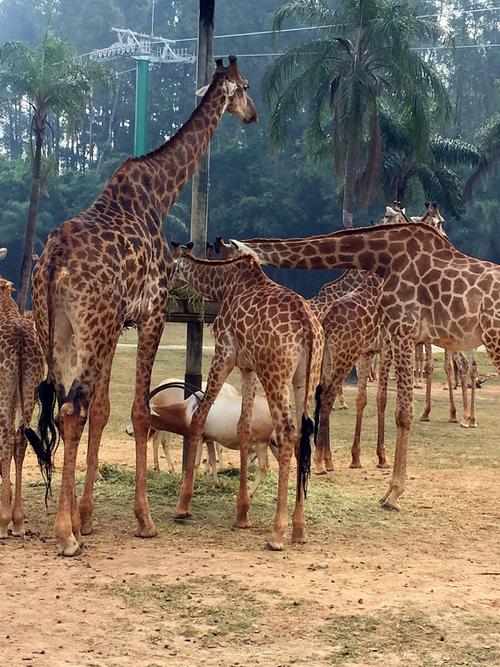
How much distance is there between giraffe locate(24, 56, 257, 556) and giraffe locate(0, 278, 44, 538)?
256 millimetres

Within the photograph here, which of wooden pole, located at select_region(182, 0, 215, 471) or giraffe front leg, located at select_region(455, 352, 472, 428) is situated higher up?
wooden pole, located at select_region(182, 0, 215, 471)

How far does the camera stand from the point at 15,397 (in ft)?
27.1

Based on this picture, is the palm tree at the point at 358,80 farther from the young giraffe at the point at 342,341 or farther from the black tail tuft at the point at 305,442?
the black tail tuft at the point at 305,442

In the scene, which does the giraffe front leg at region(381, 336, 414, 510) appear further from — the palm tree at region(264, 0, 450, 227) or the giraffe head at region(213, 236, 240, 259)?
the palm tree at region(264, 0, 450, 227)

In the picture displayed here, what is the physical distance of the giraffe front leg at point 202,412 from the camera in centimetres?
888

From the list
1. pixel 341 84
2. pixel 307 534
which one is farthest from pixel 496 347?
pixel 341 84

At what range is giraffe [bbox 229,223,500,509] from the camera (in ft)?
31.2

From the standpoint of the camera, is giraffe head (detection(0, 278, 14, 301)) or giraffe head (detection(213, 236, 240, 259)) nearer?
giraffe head (detection(0, 278, 14, 301))

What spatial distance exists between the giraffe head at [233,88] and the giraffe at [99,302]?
795 millimetres

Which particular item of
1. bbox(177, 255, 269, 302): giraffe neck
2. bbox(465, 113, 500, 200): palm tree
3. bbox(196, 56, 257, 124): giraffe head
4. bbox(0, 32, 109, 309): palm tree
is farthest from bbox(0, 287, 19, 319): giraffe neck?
bbox(465, 113, 500, 200): palm tree

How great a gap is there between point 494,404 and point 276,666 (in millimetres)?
14884

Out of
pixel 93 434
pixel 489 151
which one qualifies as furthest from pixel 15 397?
pixel 489 151

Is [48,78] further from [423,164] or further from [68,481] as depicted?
[68,481]

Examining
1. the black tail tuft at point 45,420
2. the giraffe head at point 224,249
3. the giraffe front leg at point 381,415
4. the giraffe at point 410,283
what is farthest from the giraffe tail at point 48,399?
the giraffe front leg at point 381,415
